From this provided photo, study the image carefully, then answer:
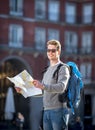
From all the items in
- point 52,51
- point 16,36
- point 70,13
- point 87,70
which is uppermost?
point 70,13

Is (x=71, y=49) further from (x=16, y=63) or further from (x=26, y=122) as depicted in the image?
(x=26, y=122)

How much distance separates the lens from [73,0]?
1587 inches

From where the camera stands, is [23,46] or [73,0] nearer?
[23,46]

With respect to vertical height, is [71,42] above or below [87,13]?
below

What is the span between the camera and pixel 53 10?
1521 inches

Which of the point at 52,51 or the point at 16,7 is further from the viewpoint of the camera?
the point at 16,7

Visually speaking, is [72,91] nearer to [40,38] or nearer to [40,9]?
[40,38]

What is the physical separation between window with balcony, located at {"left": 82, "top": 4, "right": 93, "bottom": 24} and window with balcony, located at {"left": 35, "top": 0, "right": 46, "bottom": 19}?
13.6 feet

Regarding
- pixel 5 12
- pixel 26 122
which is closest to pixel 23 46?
pixel 5 12

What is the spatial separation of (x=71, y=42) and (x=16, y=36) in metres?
5.95

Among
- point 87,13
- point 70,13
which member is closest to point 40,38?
point 70,13

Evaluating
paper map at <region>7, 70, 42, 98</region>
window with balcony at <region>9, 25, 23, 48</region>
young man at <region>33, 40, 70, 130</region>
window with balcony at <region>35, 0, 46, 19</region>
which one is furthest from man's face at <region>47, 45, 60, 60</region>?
window with balcony at <region>35, 0, 46, 19</region>

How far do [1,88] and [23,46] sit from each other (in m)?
4.50

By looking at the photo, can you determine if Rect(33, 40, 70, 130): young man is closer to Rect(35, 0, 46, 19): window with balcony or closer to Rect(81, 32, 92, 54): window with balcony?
Rect(35, 0, 46, 19): window with balcony
